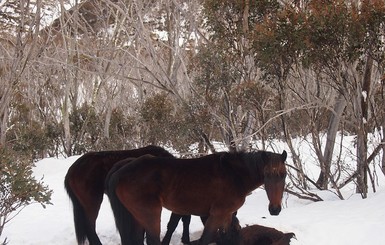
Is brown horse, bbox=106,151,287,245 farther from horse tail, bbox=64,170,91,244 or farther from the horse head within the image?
horse tail, bbox=64,170,91,244

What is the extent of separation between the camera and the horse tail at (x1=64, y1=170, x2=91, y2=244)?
191 inches

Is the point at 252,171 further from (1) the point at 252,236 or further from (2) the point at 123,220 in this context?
(2) the point at 123,220

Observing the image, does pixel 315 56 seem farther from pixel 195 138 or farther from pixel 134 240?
pixel 195 138

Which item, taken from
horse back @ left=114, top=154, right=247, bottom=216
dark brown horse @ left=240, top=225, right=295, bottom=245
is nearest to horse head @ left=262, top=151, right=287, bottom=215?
horse back @ left=114, top=154, right=247, bottom=216

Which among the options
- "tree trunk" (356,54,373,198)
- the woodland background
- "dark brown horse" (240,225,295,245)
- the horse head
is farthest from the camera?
"tree trunk" (356,54,373,198)

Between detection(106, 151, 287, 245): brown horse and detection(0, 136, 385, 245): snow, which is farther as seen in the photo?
detection(0, 136, 385, 245): snow

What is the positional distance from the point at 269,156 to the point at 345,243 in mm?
1631

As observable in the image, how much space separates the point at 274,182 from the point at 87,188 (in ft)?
6.42

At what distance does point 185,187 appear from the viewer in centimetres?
424

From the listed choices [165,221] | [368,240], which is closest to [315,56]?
[368,240]

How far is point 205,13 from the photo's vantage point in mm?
8047

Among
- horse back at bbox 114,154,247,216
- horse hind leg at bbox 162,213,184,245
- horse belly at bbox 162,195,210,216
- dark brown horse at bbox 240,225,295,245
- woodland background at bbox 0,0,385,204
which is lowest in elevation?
dark brown horse at bbox 240,225,295,245

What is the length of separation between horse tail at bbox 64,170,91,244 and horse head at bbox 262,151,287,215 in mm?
1984

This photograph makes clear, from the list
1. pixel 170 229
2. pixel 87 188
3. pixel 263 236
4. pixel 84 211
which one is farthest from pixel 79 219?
pixel 263 236
